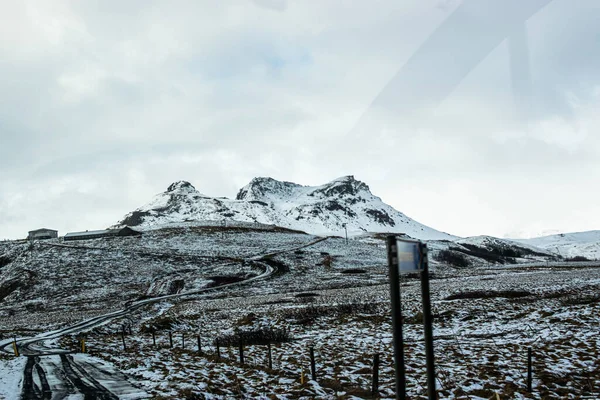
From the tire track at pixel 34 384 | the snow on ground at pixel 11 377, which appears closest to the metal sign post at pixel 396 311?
the tire track at pixel 34 384

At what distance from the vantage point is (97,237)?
130 m

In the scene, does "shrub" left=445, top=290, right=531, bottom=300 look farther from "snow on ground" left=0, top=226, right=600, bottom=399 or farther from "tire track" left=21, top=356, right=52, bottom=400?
"tire track" left=21, top=356, right=52, bottom=400

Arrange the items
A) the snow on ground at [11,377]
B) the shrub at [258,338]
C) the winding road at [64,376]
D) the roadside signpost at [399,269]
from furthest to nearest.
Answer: the shrub at [258,338], the snow on ground at [11,377], the winding road at [64,376], the roadside signpost at [399,269]

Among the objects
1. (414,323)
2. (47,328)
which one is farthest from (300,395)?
(47,328)

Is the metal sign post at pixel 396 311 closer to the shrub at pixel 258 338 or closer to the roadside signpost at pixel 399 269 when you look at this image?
the roadside signpost at pixel 399 269

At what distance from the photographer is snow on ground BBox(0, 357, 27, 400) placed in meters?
14.0

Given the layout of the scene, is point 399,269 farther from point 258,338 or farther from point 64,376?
point 258,338

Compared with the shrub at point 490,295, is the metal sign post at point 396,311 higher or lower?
higher

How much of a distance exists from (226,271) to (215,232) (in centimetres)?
4415

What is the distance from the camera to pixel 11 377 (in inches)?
656

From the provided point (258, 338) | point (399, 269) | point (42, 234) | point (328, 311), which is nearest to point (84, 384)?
point (258, 338)

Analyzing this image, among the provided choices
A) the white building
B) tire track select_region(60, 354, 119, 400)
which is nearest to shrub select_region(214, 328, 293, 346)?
tire track select_region(60, 354, 119, 400)

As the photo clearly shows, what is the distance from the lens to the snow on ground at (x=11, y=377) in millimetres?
14029

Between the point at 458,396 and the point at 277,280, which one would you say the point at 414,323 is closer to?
the point at 458,396
